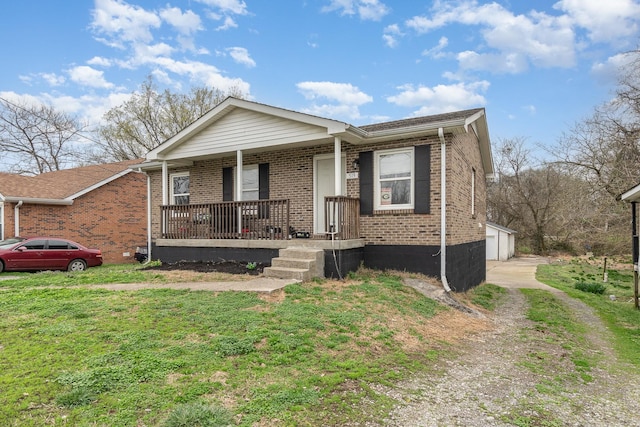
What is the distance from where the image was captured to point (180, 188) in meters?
13.8

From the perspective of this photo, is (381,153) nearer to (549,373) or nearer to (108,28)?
(549,373)

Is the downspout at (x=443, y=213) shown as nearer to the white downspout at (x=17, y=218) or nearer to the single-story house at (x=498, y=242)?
the white downspout at (x=17, y=218)

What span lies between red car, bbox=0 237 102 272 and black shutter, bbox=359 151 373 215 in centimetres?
1153

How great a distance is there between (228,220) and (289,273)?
3264mm

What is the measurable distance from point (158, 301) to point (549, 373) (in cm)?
571

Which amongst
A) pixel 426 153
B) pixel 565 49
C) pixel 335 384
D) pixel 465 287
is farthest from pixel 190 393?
pixel 565 49

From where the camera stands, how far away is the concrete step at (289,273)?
796 centimetres

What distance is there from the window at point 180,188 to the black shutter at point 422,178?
8109mm

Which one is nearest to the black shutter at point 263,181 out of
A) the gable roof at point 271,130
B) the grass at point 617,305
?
the gable roof at point 271,130

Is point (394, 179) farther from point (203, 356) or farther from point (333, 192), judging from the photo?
point (203, 356)

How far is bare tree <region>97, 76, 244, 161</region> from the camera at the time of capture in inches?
1147

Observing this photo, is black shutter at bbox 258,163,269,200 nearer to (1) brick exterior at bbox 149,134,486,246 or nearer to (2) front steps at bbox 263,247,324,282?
(1) brick exterior at bbox 149,134,486,246

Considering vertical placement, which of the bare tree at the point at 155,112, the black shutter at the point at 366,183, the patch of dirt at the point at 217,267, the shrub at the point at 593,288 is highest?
the bare tree at the point at 155,112

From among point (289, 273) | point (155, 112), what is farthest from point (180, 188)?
point (155, 112)
